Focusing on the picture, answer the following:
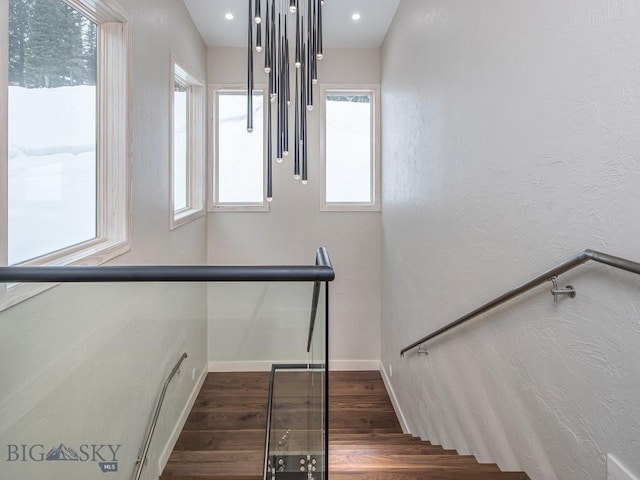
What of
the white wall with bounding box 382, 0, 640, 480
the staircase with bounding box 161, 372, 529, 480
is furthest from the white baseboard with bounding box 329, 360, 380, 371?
the staircase with bounding box 161, 372, 529, 480

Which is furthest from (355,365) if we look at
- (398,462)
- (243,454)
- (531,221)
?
(531,221)

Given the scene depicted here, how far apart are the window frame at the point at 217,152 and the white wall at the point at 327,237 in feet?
0.23

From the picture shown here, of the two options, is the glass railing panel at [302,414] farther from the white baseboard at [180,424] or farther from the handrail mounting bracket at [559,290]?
the handrail mounting bracket at [559,290]

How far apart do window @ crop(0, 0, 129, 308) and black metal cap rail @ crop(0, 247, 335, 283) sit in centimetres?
16

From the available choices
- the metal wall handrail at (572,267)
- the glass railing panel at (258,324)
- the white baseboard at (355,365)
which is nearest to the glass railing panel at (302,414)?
the glass railing panel at (258,324)

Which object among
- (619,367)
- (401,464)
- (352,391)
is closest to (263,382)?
(401,464)

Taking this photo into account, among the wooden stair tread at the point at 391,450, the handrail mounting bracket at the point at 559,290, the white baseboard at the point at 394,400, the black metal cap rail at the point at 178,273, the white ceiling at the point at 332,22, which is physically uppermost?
→ the white ceiling at the point at 332,22

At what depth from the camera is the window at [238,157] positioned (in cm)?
533

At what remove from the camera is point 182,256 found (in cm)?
419

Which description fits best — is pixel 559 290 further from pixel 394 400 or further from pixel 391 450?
pixel 394 400

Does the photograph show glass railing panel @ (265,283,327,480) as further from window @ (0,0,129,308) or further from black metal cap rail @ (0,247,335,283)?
window @ (0,0,129,308)

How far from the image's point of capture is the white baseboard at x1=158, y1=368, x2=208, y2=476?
6.26 feet

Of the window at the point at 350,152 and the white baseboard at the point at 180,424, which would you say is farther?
the window at the point at 350,152

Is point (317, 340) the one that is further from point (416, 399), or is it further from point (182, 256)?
point (182, 256)
